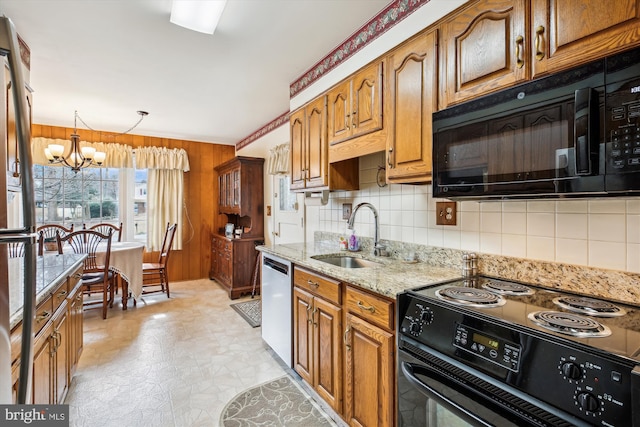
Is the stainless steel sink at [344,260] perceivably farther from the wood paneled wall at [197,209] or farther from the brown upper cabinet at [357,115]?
the wood paneled wall at [197,209]

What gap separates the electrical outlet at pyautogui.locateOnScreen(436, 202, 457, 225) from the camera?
1.75 meters

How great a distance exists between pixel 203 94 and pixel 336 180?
1968 millimetres

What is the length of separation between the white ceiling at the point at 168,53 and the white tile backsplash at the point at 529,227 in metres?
1.08

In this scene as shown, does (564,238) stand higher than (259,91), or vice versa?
(259,91)

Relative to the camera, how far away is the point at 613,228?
1202mm

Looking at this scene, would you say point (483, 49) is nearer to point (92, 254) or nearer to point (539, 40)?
point (539, 40)

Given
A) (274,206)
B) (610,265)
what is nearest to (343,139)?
(610,265)

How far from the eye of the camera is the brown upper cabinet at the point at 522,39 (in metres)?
0.96

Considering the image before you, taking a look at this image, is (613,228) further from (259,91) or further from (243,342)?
(259,91)

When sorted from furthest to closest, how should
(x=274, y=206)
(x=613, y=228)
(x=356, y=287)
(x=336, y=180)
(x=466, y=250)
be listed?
(x=274, y=206), (x=336, y=180), (x=466, y=250), (x=356, y=287), (x=613, y=228)

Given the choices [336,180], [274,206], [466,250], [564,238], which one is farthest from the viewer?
[274,206]

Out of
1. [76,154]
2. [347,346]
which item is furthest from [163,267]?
[347,346]

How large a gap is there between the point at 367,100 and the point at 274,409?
6.72 feet

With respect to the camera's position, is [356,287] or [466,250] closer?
[356,287]
